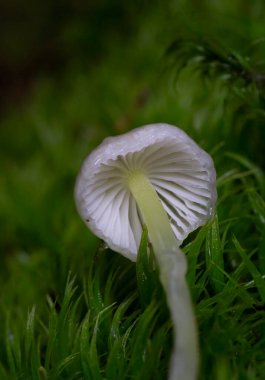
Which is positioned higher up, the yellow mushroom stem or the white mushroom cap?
the white mushroom cap

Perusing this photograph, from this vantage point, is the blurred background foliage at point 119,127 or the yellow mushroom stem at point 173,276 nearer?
the yellow mushroom stem at point 173,276

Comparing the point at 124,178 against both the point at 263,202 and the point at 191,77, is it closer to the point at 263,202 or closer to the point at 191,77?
the point at 263,202

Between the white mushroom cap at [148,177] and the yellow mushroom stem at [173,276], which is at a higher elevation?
the white mushroom cap at [148,177]

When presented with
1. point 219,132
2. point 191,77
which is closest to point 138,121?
point 191,77

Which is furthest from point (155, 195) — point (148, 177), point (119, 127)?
point (119, 127)

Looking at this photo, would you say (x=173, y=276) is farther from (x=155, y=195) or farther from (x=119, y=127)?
(x=119, y=127)
